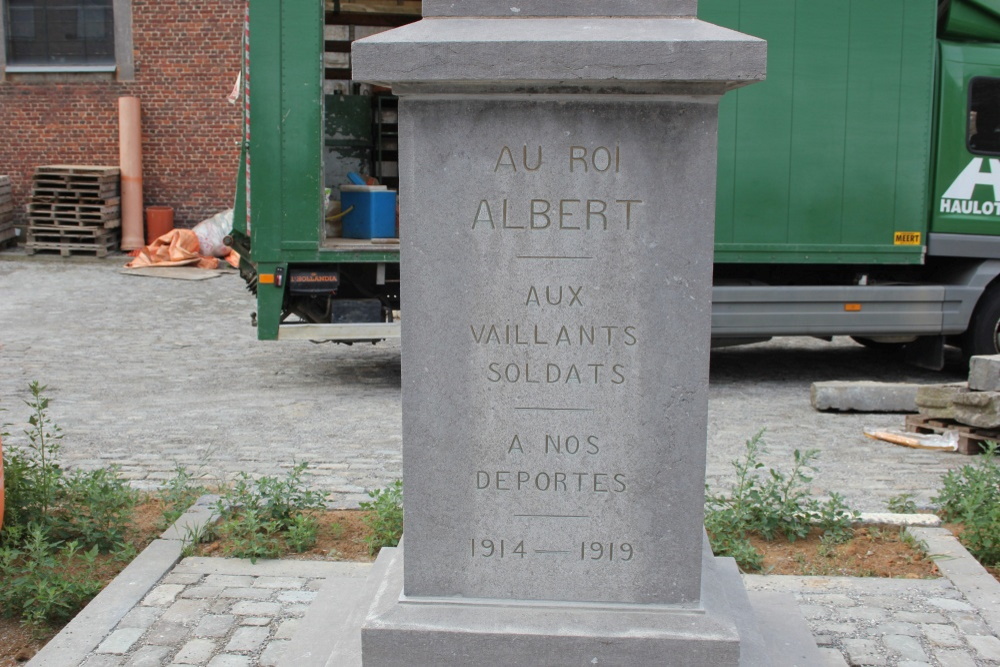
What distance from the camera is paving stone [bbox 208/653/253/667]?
3.92m

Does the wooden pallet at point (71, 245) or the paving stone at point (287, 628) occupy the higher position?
the wooden pallet at point (71, 245)

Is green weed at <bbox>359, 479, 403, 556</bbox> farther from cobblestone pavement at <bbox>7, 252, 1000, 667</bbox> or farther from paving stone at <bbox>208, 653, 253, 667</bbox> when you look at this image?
paving stone at <bbox>208, 653, 253, 667</bbox>

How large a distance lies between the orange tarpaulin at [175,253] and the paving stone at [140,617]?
1330 centimetres

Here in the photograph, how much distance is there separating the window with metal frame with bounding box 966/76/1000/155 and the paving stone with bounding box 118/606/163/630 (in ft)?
26.2

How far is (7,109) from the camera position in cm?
1914

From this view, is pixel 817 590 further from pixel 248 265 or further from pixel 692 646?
pixel 248 265

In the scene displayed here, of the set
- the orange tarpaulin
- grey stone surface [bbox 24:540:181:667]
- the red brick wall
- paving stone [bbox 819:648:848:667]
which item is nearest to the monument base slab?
paving stone [bbox 819:648:848:667]

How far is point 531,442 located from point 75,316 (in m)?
11.1

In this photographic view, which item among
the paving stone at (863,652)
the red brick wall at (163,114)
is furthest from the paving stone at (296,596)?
the red brick wall at (163,114)

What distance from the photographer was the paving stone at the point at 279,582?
15.3ft

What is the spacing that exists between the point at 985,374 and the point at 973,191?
2.54 meters

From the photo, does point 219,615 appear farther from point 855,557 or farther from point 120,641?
point 855,557

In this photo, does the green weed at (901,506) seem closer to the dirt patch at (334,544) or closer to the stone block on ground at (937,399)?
the stone block on ground at (937,399)

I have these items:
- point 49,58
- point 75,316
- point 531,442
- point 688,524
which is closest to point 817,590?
point 688,524
